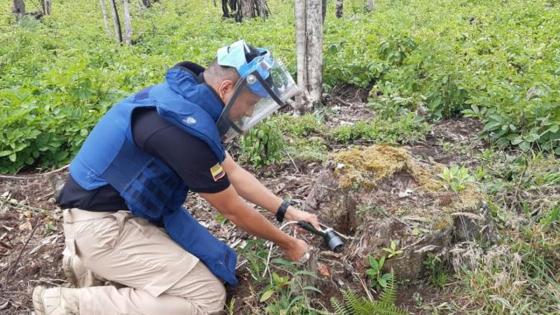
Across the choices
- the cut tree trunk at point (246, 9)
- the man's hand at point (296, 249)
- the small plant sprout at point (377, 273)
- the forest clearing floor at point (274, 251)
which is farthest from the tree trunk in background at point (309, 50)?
the cut tree trunk at point (246, 9)

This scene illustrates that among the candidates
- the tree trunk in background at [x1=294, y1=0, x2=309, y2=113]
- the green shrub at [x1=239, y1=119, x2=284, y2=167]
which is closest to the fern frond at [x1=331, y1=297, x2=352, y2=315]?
the green shrub at [x1=239, y1=119, x2=284, y2=167]

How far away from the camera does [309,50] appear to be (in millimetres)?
6117

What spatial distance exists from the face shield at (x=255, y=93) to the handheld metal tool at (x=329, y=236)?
70 centimetres

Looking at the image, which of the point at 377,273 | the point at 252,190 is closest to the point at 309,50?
the point at 252,190

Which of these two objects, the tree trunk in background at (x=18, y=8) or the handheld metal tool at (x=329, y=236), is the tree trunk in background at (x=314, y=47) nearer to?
the handheld metal tool at (x=329, y=236)

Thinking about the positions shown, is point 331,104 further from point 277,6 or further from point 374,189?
point 277,6

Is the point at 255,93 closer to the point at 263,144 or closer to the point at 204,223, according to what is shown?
the point at 204,223

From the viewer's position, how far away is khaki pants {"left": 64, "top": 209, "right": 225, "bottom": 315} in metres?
2.90

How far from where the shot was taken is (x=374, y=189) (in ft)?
10.7

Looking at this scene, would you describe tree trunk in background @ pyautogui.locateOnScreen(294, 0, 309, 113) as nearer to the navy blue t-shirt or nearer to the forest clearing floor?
the forest clearing floor

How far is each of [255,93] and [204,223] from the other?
5.12ft

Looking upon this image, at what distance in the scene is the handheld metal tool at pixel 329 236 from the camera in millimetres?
3113

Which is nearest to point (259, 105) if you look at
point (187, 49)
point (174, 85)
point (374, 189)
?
point (174, 85)

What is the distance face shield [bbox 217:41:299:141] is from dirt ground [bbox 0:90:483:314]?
3.05 ft
